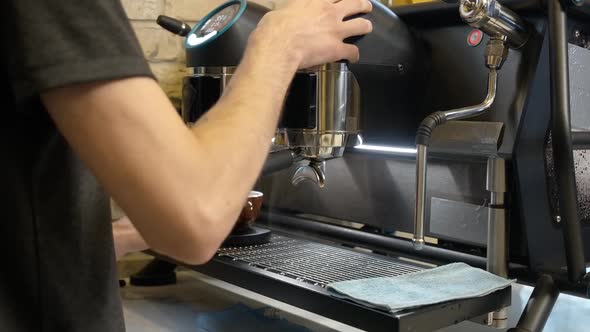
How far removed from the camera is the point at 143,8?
1254 mm

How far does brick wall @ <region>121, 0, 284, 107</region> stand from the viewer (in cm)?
125

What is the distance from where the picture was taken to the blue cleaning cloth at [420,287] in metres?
0.68

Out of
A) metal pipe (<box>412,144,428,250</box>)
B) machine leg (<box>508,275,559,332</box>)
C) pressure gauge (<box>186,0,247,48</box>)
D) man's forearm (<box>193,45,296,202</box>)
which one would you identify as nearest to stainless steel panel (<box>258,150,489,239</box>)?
machine leg (<box>508,275,559,332</box>)

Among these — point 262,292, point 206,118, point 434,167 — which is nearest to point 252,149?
point 206,118

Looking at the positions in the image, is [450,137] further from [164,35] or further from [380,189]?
[164,35]

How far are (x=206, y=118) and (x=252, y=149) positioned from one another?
0.11 ft

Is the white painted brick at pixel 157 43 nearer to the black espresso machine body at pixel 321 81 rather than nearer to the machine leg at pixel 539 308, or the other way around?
the black espresso machine body at pixel 321 81

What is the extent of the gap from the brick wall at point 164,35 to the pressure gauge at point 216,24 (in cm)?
Result: 47

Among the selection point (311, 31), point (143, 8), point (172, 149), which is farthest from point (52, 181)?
point (143, 8)

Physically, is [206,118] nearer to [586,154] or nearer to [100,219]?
[100,219]

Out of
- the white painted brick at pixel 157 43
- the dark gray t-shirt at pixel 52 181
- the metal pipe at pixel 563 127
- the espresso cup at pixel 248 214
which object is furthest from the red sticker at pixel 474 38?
the white painted brick at pixel 157 43

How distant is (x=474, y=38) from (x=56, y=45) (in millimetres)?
582

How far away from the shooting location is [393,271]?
2.69 feet

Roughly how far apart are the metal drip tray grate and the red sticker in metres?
0.27
